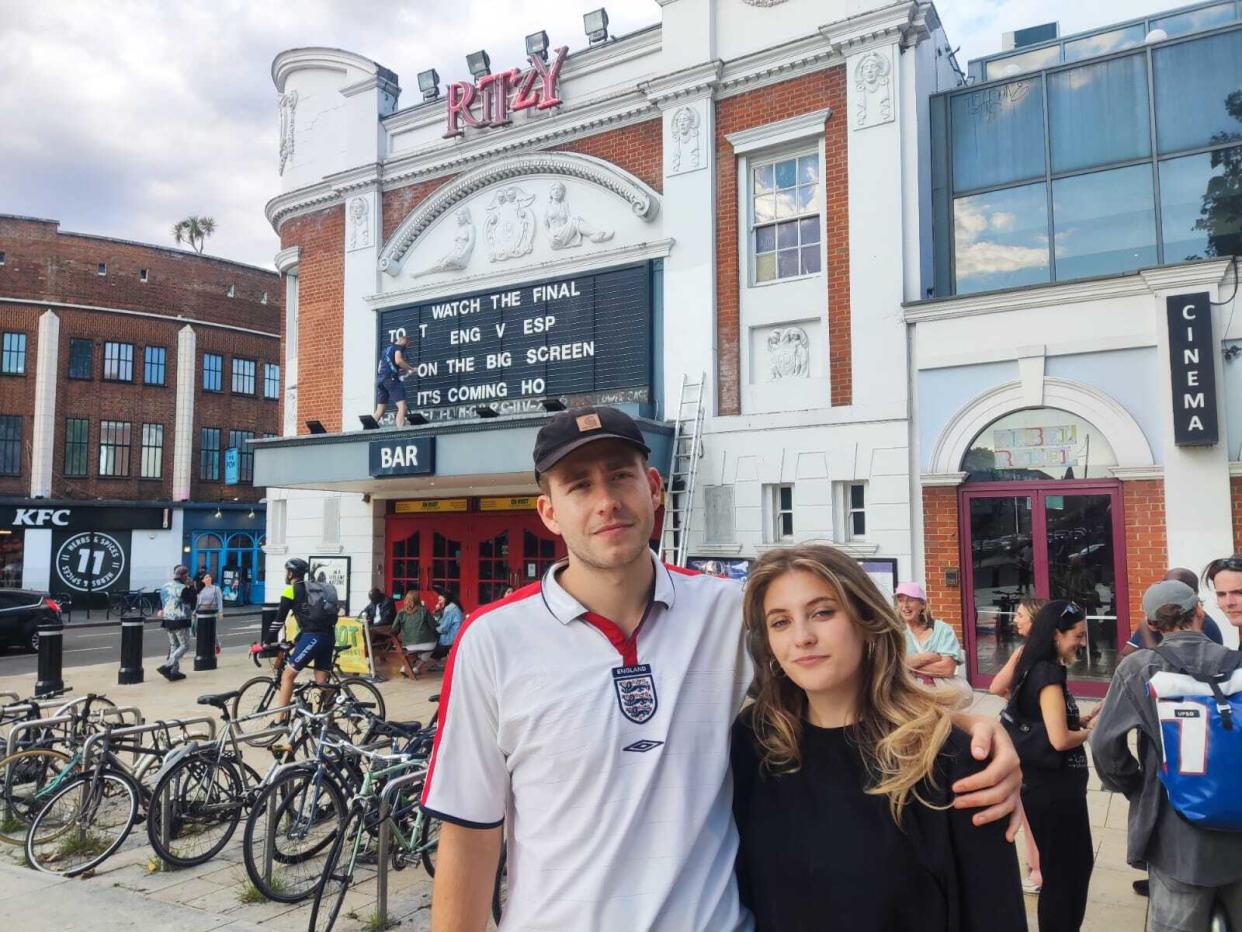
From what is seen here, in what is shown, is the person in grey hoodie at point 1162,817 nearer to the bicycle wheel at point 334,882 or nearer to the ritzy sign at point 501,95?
the bicycle wheel at point 334,882

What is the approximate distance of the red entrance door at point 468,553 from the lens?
49.4 feet

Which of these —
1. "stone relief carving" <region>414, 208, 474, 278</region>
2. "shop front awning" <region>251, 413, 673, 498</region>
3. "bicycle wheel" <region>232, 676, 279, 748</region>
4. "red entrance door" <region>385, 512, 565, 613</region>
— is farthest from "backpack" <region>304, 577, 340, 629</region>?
"stone relief carving" <region>414, 208, 474, 278</region>

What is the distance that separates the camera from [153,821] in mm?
5688

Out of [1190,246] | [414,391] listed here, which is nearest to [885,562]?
[1190,246]

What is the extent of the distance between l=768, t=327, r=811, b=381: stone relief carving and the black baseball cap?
1017 centimetres

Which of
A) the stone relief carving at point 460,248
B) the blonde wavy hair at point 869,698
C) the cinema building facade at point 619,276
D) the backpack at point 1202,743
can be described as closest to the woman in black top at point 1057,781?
the backpack at point 1202,743

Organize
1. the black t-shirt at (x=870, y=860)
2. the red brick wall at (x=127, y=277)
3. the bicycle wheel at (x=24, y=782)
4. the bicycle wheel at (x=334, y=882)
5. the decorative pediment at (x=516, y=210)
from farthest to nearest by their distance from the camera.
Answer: the red brick wall at (x=127, y=277)
the decorative pediment at (x=516, y=210)
the bicycle wheel at (x=24, y=782)
the bicycle wheel at (x=334, y=882)
the black t-shirt at (x=870, y=860)

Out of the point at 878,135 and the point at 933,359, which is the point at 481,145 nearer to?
the point at 878,135

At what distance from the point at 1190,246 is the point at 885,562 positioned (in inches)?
207

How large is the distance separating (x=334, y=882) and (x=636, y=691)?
4.24 metres

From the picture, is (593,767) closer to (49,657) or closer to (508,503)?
(49,657)

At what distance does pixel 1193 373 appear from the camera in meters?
9.31

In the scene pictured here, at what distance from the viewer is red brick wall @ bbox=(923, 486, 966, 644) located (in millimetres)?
10625

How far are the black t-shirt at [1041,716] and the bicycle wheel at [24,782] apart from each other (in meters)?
6.32
